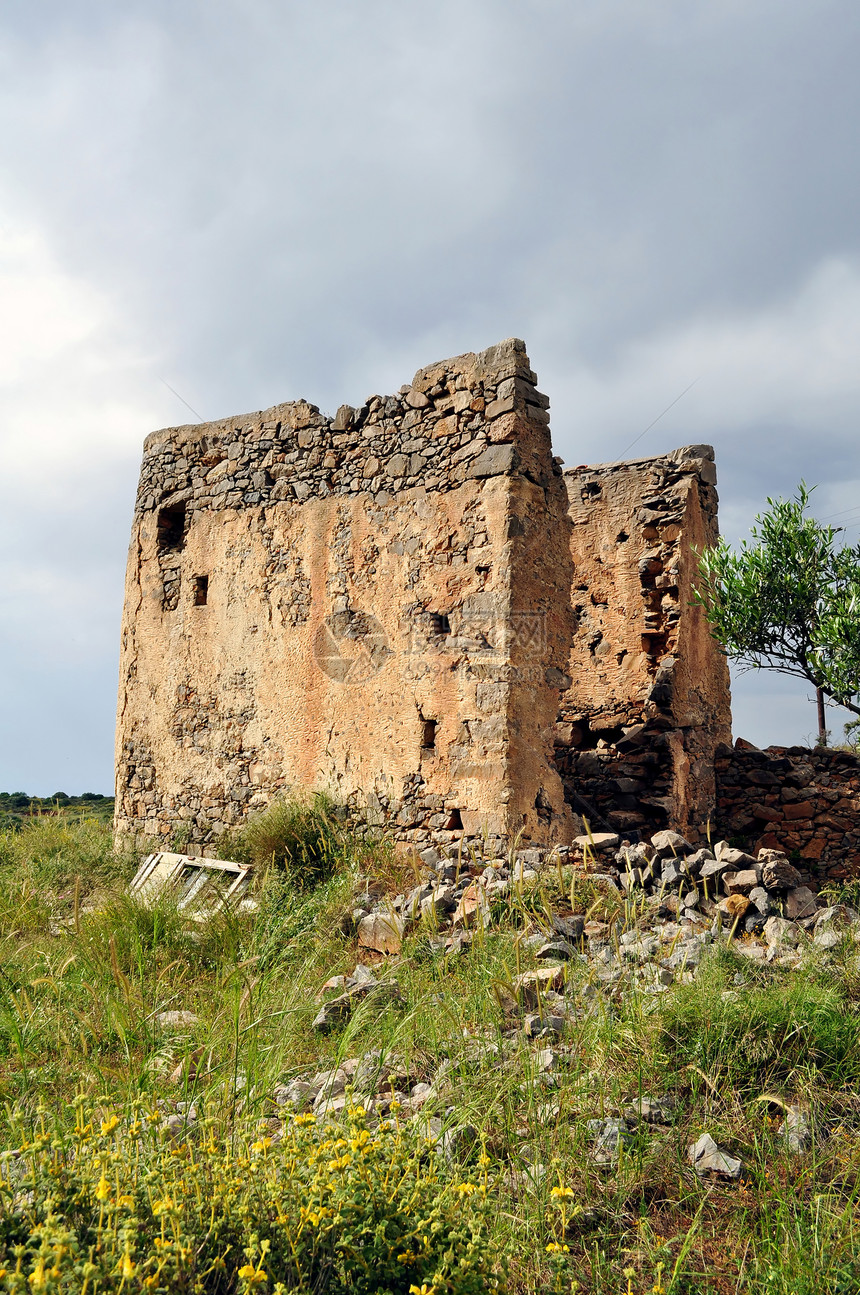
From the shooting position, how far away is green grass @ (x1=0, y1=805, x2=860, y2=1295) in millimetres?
2555

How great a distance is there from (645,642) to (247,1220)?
807 centimetres

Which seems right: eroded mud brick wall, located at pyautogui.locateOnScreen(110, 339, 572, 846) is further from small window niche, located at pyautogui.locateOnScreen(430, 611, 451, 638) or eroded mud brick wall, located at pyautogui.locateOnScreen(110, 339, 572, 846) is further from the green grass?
the green grass

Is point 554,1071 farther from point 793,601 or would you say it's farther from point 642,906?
point 793,601

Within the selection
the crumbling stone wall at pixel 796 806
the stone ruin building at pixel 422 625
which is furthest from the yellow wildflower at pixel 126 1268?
the crumbling stone wall at pixel 796 806

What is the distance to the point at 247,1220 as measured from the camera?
85.0 inches

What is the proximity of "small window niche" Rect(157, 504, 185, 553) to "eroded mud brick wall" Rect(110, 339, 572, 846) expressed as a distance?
2cm

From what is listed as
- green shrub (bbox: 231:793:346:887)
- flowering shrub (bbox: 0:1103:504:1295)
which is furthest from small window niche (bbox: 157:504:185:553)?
flowering shrub (bbox: 0:1103:504:1295)

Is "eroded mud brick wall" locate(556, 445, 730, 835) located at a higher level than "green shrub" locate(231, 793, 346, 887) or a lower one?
higher

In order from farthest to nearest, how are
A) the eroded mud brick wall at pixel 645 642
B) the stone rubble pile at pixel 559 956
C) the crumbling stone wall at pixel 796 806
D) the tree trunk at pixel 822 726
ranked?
1. the tree trunk at pixel 822 726
2. the crumbling stone wall at pixel 796 806
3. the eroded mud brick wall at pixel 645 642
4. the stone rubble pile at pixel 559 956

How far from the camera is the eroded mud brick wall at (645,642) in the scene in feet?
29.0

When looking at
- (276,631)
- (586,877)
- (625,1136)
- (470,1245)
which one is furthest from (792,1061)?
(276,631)

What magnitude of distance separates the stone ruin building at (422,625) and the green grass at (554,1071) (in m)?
1.64

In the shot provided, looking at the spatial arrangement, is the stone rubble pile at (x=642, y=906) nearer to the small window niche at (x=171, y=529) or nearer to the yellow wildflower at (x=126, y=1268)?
the yellow wildflower at (x=126, y=1268)

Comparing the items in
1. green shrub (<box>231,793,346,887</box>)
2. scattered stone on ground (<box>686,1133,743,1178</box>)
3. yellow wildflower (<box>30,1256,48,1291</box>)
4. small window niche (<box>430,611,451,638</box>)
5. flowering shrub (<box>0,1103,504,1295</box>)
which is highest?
small window niche (<box>430,611,451,638</box>)
